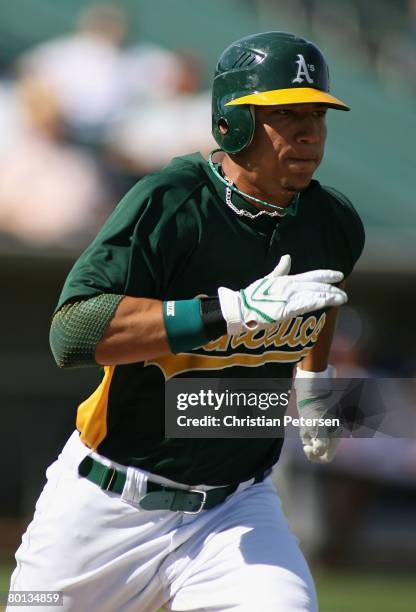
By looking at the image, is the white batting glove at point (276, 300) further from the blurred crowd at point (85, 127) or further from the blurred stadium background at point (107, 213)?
the blurred crowd at point (85, 127)

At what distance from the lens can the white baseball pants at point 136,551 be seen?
132 inches

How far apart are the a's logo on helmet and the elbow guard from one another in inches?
33.3

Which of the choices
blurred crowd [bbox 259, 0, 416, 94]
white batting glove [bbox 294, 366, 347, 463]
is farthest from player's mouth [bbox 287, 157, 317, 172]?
blurred crowd [bbox 259, 0, 416, 94]

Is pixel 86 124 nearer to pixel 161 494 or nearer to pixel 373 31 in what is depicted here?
pixel 373 31

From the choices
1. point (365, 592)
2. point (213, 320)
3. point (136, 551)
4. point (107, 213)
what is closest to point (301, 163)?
point (213, 320)

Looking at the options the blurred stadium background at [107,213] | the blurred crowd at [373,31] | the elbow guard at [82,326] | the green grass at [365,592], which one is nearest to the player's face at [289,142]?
the elbow guard at [82,326]

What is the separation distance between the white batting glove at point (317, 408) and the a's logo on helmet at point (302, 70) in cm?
113

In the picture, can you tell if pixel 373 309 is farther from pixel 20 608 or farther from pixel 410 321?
pixel 20 608

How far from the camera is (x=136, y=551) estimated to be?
338 cm

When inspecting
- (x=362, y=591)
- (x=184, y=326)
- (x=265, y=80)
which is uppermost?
(x=265, y=80)

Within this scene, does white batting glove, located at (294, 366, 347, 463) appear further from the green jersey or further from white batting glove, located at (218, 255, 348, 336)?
white batting glove, located at (218, 255, 348, 336)

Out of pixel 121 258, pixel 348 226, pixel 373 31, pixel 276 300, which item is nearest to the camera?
pixel 276 300

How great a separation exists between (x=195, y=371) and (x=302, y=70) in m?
0.95

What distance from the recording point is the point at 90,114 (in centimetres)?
916
